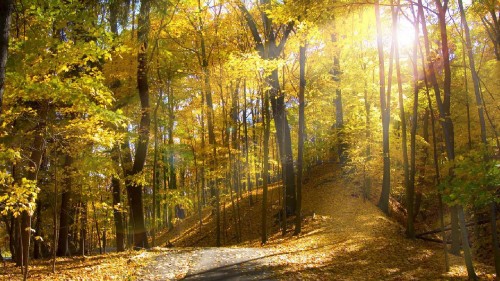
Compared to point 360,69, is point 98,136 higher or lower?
lower

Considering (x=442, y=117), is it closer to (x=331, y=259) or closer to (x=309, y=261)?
(x=331, y=259)

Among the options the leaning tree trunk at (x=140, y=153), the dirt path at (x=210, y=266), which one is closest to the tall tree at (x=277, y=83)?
the leaning tree trunk at (x=140, y=153)

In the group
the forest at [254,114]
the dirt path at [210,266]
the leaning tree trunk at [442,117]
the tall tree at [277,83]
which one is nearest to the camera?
the forest at [254,114]

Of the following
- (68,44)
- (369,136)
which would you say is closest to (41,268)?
(68,44)

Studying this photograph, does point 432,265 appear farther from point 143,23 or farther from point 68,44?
point 68,44

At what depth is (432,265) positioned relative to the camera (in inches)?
392

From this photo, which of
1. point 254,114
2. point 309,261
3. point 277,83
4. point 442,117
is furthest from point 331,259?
point 254,114

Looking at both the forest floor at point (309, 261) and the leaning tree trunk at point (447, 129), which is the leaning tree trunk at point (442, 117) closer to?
the leaning tree trunk at point (447, 129)

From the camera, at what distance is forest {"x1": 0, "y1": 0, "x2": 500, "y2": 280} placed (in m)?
7.44

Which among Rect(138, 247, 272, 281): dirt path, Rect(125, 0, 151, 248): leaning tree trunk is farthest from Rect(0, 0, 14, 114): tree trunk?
Rect(125, 0, 151, 248): leaning tree trunk

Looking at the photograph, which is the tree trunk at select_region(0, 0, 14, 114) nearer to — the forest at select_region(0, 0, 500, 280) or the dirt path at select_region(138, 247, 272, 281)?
the forest at select_region(0, 0, 500, 280)

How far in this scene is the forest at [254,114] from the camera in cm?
744

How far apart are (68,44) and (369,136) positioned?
43.2 feet

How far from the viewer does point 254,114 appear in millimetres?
25469
